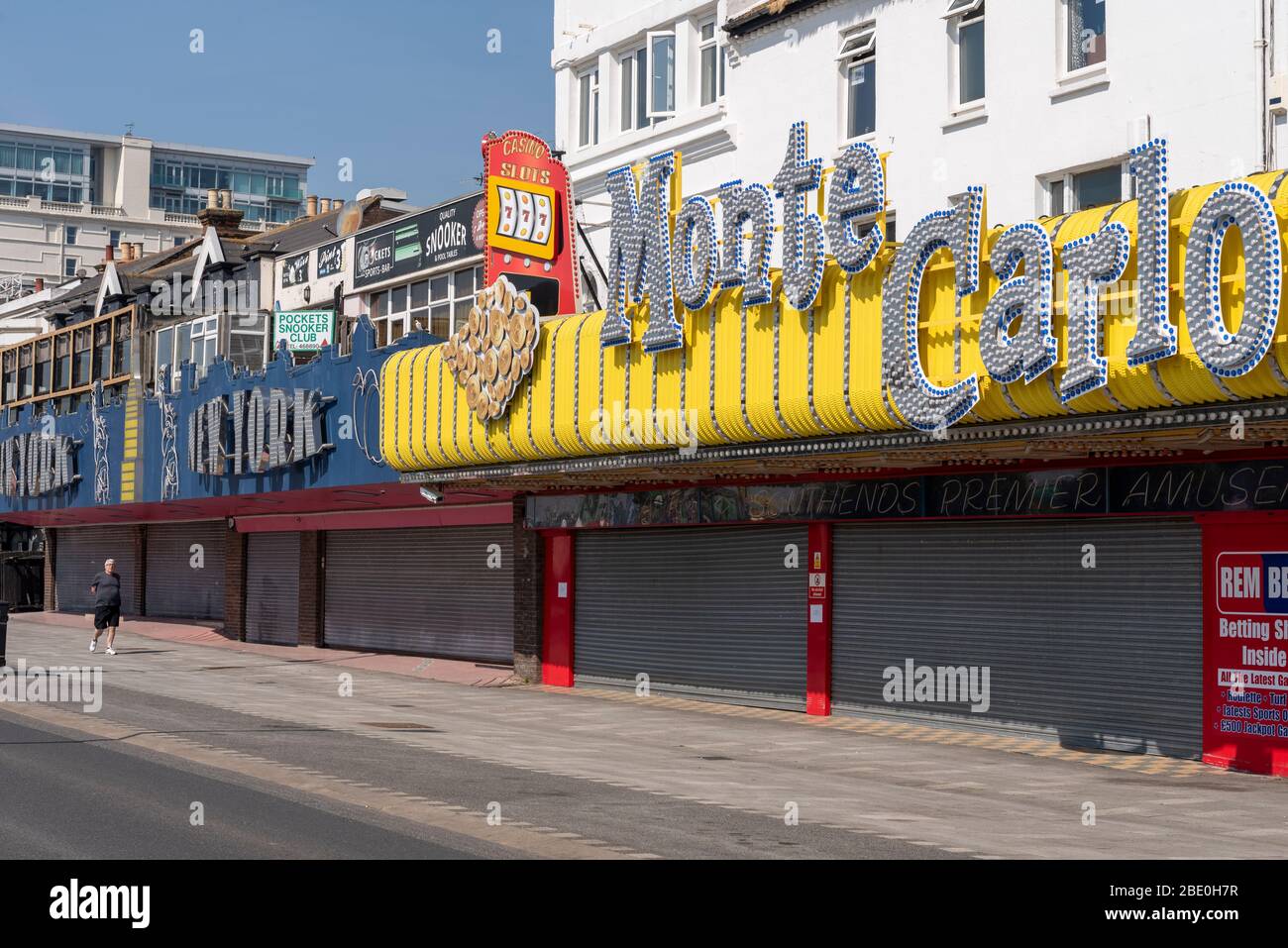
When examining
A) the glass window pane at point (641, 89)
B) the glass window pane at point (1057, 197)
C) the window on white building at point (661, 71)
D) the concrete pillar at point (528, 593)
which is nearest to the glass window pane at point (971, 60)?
the glass window pane at point (1057, 197)

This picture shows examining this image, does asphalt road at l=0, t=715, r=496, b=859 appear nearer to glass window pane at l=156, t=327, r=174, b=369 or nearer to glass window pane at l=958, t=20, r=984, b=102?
glass window pane at l=958, t=20, r=984, b=102

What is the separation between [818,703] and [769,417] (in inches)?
200

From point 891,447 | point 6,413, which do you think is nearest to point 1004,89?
point 891,447

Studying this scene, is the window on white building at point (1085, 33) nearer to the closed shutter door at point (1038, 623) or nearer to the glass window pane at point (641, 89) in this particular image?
the closed shutter door at point (1038, 623)

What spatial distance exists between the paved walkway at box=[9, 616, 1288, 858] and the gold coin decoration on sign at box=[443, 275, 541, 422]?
491cm

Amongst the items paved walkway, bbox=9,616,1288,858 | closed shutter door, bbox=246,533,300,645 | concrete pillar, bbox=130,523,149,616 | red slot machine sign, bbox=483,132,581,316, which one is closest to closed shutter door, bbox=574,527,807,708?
paved walkway, bbox=9,616,1288,858

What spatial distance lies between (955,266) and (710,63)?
40.0 feet

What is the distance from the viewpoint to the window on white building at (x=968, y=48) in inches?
847

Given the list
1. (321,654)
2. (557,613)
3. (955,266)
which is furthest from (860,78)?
(321,654)

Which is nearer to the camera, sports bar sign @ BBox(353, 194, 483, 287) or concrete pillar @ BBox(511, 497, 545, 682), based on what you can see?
concrete pillar @ BBox(511, 497, 545, 682)

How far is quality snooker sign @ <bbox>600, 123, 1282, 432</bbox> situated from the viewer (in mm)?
14000

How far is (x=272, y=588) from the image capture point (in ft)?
122

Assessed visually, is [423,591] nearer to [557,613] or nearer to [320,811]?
[557,613]
